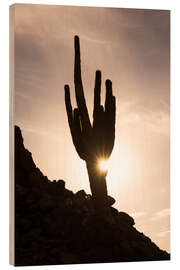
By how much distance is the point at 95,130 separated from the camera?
10.8 metres

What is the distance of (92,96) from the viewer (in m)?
10.8

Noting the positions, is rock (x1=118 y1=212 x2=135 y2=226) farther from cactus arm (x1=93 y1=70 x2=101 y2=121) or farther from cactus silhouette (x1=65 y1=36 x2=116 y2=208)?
cactus arm (x1=93 y1=70 x2=101 y2=121)

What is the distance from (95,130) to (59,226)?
53.2 inches

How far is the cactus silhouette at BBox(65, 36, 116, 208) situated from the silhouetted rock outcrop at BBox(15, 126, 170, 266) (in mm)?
258

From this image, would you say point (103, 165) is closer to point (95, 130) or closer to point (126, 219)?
point (95, 130)

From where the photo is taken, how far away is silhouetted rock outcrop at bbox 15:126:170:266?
33.5 feet

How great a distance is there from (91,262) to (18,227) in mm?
1106

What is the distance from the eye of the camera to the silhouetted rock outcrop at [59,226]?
1021 cm

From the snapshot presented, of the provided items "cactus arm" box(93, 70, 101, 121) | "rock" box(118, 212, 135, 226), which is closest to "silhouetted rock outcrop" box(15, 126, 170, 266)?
"rock" box(118, 212, 135, 226)

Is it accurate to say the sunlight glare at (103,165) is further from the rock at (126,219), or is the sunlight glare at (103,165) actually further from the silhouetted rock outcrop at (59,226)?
the rock at (126,219)

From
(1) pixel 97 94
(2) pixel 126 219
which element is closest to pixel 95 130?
(1) pixel 97 94

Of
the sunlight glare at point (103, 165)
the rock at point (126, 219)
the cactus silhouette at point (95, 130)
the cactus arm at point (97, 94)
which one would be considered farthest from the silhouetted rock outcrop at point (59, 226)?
the cactus arm at point (97, 94)
